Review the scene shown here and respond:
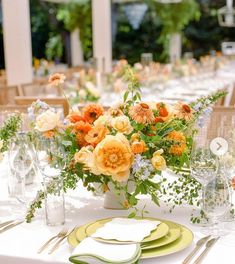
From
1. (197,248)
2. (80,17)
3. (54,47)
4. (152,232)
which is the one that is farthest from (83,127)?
(54,47)

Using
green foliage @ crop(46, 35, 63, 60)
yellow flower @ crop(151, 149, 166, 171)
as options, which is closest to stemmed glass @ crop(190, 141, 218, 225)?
yellow flower @ crop(151, 149, 166, 171)

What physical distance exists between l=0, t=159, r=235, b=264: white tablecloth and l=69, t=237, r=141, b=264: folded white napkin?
2.4 inches

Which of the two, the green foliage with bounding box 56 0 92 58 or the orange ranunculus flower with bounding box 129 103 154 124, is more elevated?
the green foliage with bounding box 56 0 92 58

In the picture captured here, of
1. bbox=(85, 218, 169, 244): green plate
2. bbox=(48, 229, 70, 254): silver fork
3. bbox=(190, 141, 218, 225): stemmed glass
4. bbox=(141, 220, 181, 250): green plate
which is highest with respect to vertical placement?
bbox=(190, 141, 218, 225): stemmed glass

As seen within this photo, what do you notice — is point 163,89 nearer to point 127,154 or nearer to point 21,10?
point 21,10

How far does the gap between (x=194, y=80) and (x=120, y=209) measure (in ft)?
19.4

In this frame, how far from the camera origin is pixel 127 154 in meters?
1.54

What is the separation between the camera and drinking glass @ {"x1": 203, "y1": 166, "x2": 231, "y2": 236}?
61.2 inches

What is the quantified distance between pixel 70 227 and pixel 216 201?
1.46 ft

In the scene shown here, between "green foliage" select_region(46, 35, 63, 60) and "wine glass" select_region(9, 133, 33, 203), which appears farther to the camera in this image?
"green foliage" select_region(46, 35, 63, 60)

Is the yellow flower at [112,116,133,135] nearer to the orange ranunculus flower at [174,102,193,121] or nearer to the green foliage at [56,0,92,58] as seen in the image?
the orange ranunculus flower at [174,102,193,121]

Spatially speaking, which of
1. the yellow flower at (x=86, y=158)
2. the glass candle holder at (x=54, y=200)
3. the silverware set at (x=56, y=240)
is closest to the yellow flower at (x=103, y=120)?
the yellow flower at (x=86, y=158)

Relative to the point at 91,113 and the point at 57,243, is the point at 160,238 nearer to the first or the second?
the point at 57,243

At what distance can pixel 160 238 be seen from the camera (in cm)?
145
